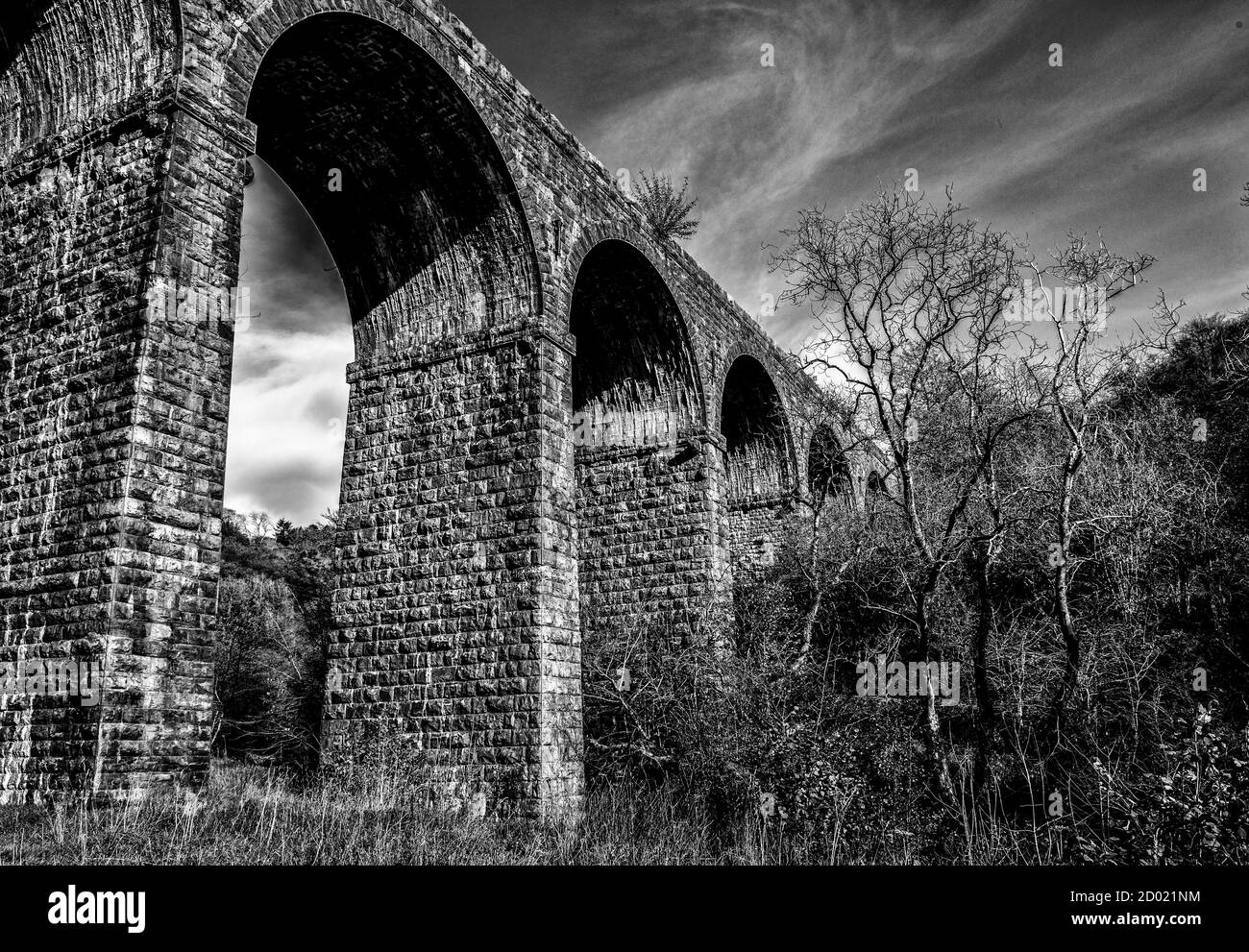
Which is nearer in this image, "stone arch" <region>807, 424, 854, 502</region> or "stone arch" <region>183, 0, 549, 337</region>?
"stone arch" <region>183, 0, 549, 337</region>

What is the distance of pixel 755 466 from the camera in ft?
67.2

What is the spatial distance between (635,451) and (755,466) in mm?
5161

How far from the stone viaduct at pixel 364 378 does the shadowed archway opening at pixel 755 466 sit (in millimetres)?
1990

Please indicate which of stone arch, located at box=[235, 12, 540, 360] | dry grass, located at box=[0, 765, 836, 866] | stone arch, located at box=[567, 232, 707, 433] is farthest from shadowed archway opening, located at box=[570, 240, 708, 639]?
dry grass, located at box=[0, 765, 836, 866]

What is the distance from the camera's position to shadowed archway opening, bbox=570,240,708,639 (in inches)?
588

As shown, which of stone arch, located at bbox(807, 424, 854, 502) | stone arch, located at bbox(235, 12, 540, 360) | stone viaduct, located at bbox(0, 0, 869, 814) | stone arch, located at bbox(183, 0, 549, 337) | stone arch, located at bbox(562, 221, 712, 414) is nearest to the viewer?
stone viaduct, located at bbox(0, 0, 869, 814)

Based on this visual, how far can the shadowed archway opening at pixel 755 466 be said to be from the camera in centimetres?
1994

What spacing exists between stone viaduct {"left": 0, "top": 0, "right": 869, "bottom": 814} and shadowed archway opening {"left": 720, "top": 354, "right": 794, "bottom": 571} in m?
1.99

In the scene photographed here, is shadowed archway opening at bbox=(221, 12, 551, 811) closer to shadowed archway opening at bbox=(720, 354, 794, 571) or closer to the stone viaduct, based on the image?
the stone viaduct

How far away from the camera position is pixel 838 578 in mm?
14008

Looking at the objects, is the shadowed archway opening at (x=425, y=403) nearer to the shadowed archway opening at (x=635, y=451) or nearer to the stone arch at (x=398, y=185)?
the stone arch at (x=398, y=185)

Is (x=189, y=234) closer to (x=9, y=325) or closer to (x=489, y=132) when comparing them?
(x=9, y=325)

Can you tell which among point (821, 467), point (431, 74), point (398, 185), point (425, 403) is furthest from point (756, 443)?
point (431, 74)
